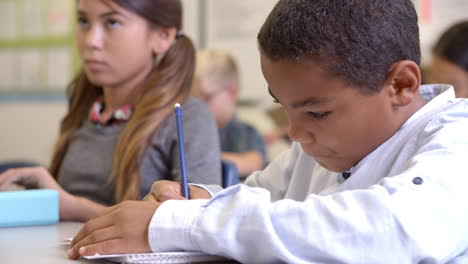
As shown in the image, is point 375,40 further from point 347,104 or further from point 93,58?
point 93,58

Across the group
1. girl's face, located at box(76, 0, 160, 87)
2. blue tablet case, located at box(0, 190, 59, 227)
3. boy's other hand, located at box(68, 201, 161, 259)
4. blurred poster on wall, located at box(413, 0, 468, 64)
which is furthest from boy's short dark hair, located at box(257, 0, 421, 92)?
blurred poster on wall, located at box(413, 0, 468, 64)

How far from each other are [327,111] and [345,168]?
14 cm

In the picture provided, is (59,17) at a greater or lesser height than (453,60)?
lesser

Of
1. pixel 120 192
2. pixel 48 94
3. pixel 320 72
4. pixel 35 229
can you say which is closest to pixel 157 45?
pixel 120 192

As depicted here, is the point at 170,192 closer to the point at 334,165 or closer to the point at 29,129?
the point at 334,165

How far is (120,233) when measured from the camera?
0.73 meters

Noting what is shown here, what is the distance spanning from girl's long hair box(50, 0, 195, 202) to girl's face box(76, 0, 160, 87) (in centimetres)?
3

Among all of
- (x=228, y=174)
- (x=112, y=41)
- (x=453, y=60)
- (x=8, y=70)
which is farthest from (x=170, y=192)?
(x=8, y=70)

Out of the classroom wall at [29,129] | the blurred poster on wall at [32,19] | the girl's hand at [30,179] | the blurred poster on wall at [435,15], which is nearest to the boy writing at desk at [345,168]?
the girl's hand at [30,179]

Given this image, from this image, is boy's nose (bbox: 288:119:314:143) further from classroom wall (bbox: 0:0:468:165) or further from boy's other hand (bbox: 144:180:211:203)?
classroom wall (bbox: 0:0:468:165)

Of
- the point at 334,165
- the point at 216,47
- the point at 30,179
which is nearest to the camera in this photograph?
the point at 334,165

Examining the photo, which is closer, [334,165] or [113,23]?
[334,165]

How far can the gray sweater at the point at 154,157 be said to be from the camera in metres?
1.40

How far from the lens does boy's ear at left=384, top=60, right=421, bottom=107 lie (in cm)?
85
